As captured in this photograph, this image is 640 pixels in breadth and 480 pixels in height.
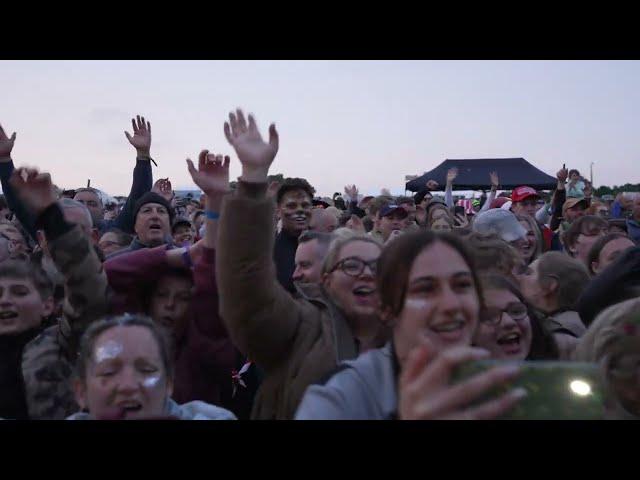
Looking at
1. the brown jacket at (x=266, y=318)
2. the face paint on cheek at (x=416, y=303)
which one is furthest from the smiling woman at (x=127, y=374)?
the face paint on cheek at (x=416, y=303)

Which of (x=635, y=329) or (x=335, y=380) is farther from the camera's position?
(x=635, y=329)

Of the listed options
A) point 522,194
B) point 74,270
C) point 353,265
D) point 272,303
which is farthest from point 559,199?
point 74,270

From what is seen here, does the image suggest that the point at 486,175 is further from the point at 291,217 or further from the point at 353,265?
the point at 353,265

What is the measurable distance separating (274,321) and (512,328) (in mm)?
814

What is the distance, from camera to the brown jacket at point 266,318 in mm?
1995

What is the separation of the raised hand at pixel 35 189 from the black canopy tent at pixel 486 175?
13.5m

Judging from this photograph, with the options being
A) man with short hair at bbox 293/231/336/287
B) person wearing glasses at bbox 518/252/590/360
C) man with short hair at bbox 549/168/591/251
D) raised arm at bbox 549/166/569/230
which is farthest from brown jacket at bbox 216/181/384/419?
raised arm at bbox 549/166/569/230

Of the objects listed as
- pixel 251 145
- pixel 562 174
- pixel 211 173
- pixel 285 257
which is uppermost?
A: pixel 562 174

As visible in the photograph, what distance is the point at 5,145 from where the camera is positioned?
354 cm
